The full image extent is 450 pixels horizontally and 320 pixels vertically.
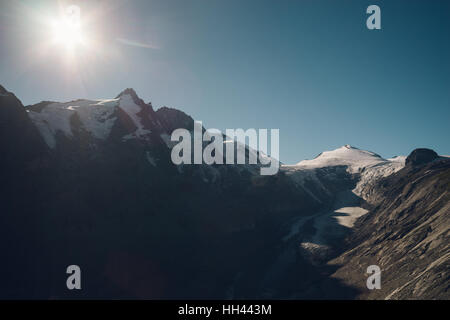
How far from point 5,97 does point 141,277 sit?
91.8m

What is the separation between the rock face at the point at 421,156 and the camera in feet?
628

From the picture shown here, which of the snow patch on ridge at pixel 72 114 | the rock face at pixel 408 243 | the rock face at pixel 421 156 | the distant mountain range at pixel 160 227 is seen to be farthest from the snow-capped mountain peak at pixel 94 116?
the rock face at pixel 421 156

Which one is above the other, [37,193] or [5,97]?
[5,97]

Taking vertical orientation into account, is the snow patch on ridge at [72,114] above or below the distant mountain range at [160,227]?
above

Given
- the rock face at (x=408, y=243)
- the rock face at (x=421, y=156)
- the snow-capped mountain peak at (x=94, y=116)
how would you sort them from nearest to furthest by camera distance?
the rock face at (x=408, y=243)
the snow-capped mountain peak at (x=94, y=116)
the rock face at (x=421, y=156)

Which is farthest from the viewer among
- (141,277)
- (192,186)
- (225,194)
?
(225,194)

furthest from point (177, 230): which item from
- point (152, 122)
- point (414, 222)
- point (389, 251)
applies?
point (414, 222)

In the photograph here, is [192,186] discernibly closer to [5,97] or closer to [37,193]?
[37,193]

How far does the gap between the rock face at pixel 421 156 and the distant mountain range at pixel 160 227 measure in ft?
87.4

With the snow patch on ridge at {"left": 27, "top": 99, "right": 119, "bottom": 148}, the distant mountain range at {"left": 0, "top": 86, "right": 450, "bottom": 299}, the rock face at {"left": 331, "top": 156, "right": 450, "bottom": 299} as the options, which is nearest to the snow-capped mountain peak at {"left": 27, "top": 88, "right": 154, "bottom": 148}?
the snow patch on ridge at {"left": 27, "top": 99, "right": 119, "bottom": 148}

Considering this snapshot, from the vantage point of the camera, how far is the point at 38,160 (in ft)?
398

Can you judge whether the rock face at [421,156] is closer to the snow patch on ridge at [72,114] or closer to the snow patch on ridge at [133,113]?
the snow patch on ridge at [133,113]

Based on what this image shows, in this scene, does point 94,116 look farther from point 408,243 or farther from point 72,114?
point 408,243

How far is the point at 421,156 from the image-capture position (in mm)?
193375
